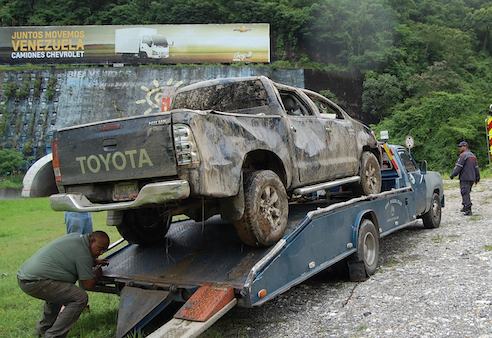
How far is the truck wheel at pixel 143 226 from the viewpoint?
20.0 ft

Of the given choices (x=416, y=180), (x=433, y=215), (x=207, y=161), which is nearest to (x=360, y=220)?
(x=207, y=161)

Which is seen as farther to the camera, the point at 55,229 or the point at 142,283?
the point at 55,229

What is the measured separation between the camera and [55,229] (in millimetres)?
15141

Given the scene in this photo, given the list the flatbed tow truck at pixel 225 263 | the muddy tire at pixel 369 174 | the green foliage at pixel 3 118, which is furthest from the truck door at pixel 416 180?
the green foliage at pixel 3 118

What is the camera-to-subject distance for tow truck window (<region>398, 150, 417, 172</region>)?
9445 millimetres

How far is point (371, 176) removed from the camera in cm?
793

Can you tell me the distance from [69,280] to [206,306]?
147cm

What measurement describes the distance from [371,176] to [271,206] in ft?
10.1

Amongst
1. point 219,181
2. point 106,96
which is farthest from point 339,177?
point 106,96

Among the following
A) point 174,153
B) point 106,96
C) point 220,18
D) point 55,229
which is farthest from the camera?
point 220,18

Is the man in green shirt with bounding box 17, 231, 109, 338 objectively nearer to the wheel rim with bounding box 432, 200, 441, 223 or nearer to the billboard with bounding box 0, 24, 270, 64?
the wheel rim with bounding box 432, 200, 441, 223

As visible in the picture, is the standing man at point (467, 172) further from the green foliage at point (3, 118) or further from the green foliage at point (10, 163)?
the green foliage at point (3, 118)

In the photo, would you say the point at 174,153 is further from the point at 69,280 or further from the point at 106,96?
the point at 106,96

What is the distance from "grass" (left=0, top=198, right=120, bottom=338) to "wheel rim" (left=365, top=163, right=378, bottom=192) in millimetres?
4030
